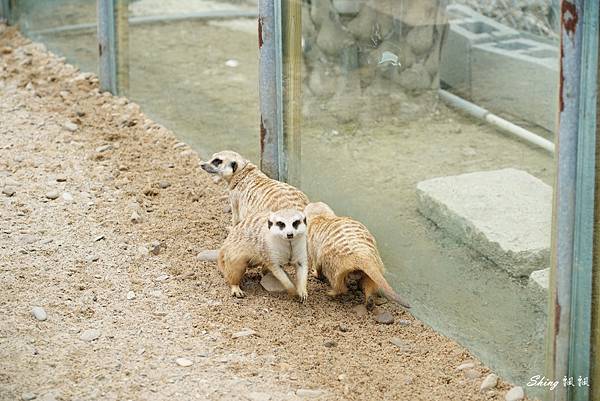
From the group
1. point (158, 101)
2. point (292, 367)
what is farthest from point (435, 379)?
point (158, 101)

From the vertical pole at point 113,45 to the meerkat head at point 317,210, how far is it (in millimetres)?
2209

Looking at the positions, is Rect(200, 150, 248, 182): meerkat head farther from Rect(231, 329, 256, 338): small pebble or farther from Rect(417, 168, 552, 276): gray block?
Rect(231, 329, 256, 338): small pebble

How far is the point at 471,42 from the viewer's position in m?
3.55

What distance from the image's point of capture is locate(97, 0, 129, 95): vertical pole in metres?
5.91

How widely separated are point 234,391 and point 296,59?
5.62ft

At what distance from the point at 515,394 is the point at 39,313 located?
1.55 meters

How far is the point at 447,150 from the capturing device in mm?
3721

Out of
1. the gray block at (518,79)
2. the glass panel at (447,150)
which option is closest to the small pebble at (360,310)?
the glass panel at (447,150)

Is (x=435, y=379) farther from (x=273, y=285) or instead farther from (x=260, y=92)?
(x=260, y=92)

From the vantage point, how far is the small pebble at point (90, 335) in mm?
3443

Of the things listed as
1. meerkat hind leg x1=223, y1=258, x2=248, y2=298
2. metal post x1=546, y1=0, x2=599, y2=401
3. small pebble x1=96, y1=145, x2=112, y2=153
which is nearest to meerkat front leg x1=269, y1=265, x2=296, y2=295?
meerkat hind leg x1=223, y1=258, x2=248, y2=298

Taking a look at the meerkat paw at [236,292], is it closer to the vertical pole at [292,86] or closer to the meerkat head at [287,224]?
the meerkat head at [287,224]

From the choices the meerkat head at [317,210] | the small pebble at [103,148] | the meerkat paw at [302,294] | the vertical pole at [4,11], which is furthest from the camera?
the vertical pole at [4,11]

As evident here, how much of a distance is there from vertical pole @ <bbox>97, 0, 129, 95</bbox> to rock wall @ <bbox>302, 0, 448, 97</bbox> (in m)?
1.84
